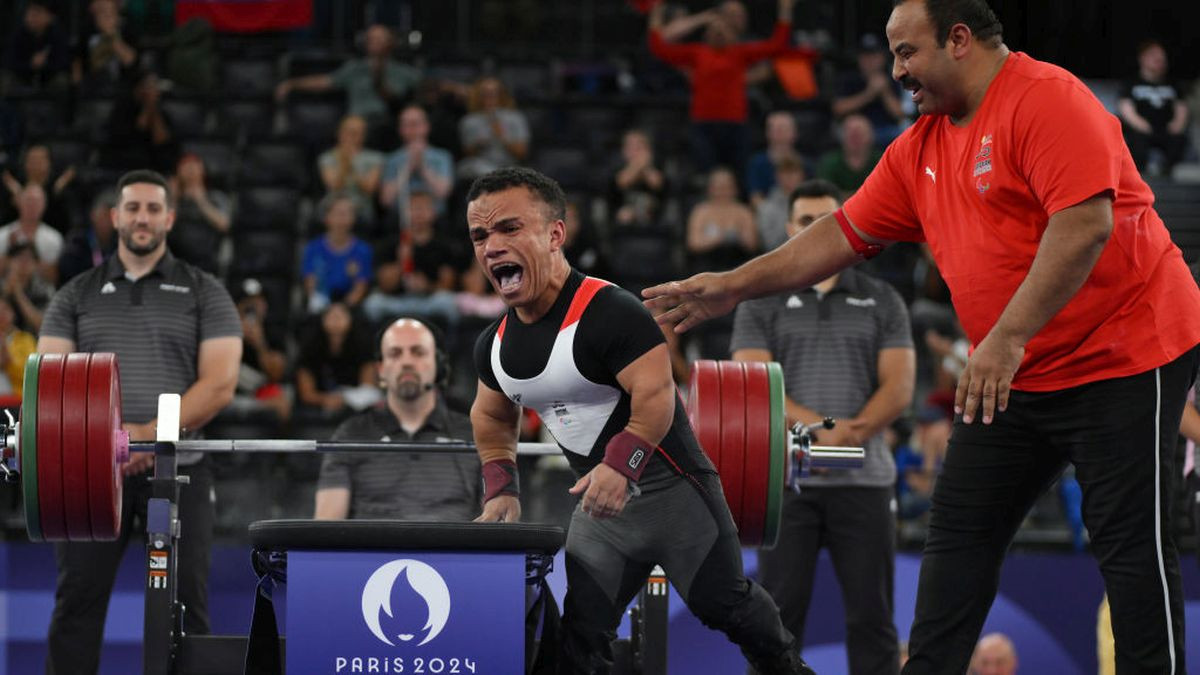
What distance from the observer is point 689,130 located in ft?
38.0

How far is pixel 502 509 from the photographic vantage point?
4.14 meters

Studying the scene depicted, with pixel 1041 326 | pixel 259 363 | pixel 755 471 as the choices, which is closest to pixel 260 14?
pixel 259 363

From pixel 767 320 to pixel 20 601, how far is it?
3.47m

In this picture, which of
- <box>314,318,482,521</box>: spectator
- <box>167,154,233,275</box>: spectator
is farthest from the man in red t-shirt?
<box>167,154,233,275</box>: spectator

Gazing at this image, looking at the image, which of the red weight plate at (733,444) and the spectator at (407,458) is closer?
the red weight plate at (733,444)

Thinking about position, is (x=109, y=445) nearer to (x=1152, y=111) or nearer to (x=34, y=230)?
(x=34, y=230)

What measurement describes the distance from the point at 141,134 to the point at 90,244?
1240 millimetres

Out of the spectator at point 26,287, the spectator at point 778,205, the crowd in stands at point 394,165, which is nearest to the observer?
the spectator at point 26,287

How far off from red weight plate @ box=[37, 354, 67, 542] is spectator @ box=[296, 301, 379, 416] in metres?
3.71

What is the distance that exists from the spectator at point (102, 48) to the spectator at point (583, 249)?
3821mm

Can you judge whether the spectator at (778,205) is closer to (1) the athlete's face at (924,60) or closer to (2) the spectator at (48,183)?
(2) the spectator at (48,183)

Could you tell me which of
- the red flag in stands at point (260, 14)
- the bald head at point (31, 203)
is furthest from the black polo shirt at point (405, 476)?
the red flag in stands at point (260, 14)

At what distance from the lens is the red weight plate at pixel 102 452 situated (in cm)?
469

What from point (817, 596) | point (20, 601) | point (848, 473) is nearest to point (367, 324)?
point (20, 601)
